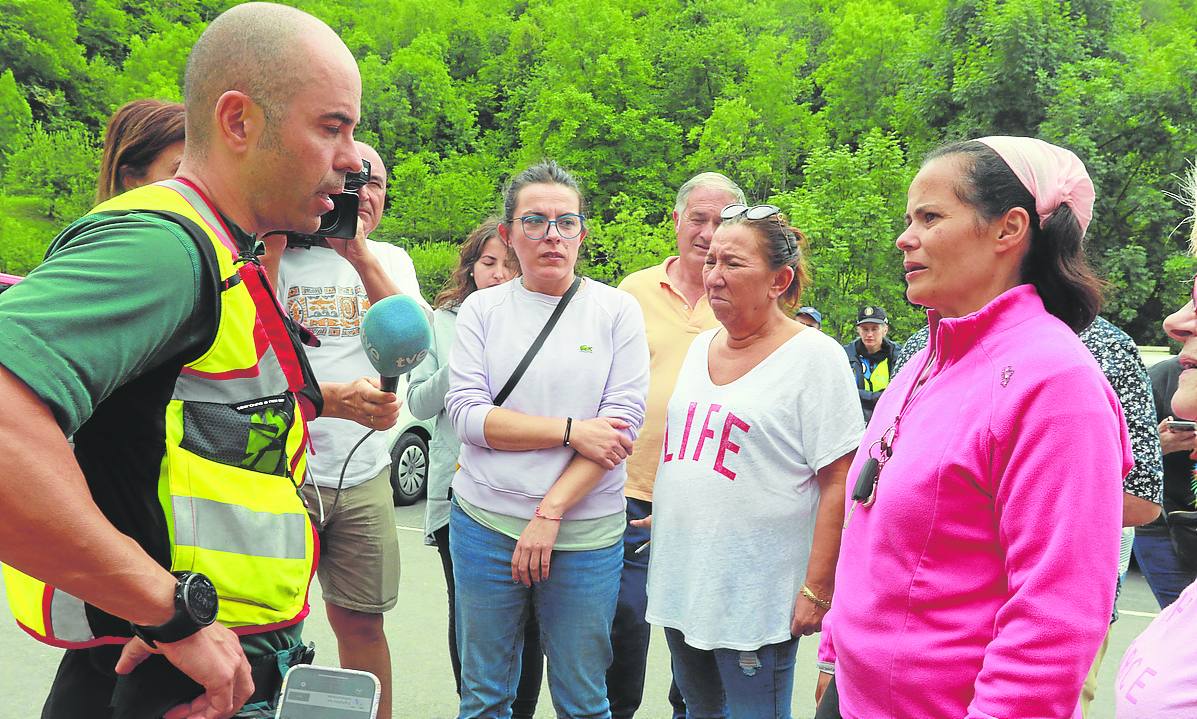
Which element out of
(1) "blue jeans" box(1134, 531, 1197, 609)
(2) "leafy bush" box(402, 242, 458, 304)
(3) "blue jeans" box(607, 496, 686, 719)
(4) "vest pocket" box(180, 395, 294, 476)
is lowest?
(2) "leafy bush" box(402, 242, 458, 304)

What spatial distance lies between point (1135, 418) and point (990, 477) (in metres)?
1.33

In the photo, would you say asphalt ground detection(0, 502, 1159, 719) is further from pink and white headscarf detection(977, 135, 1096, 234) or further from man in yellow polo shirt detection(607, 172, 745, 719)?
pink and white headscarf detection(977, 135, 1096, 234)

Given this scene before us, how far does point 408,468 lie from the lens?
366 inches

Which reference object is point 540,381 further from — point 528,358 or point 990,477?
point 990,477

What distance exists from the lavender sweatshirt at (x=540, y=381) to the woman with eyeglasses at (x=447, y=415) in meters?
0.39

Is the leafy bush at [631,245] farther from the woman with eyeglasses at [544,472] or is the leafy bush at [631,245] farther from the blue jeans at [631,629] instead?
the woman with eyeglasses at [544,472]

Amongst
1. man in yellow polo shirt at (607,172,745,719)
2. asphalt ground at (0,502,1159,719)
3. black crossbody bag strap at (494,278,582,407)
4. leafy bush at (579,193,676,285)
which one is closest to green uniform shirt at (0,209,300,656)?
black crossbody bag strap at (494,278,582,407)

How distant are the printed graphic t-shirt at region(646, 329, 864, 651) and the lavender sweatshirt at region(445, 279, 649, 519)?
429 mm

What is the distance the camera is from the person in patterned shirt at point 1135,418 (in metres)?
2.71

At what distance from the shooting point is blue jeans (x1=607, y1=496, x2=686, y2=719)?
373cm

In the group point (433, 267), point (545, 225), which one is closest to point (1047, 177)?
point (545, 225)

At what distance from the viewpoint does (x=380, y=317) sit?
2.05 meters

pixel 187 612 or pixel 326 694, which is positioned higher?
pixel 187 612

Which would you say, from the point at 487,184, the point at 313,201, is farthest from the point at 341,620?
the point at 487,184
